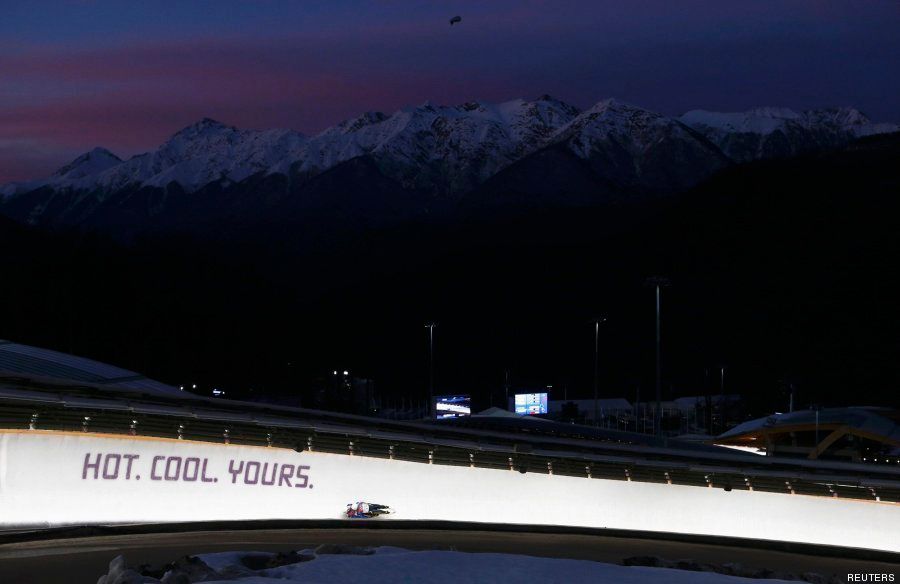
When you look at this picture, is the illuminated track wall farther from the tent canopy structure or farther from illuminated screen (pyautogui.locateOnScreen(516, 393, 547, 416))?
illuminated screen (pyautogui.locateOnScreen(516, 393, 547, 416))

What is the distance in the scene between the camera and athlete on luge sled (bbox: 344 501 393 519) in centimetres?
4181

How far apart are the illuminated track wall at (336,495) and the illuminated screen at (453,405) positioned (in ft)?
213

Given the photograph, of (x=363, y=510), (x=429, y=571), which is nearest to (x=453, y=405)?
(x=363, y=510)

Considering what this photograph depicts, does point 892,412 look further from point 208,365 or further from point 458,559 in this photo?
point 208,365

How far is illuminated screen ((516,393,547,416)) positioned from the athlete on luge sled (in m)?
66.6

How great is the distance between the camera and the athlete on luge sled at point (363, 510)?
137 feet

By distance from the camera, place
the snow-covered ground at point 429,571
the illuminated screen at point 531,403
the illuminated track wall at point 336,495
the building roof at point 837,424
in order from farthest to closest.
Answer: the illuminated screen at point 531,403
the building roof at point 837,424
the illuminated track wall at point 336,495
the snow-covered ground at point 429,571

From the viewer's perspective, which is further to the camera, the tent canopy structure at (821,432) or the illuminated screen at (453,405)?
the illuminated screen at (453,405)

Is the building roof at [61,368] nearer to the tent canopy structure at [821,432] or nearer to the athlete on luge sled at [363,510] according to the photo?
the athlete on luge sled at [363,510]

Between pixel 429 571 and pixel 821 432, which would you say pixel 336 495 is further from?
pixel 821 432

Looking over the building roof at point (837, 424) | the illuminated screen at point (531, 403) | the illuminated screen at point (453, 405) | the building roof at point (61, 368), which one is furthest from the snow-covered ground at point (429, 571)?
the illuminated screen at point (453, 405)

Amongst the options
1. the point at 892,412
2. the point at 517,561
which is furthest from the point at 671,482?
the point at 892,412

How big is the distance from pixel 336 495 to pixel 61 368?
1538 centimetres

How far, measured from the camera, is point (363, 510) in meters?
41.8
